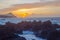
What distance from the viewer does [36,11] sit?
3.03 m

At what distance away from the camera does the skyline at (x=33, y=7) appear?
2984mm

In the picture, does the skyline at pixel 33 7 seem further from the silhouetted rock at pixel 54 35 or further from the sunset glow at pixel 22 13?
the silhouetted rock at pixel 54 35

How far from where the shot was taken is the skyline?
2984mm

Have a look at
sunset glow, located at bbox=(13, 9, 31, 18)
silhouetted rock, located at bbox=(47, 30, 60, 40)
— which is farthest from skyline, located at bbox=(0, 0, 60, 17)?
silhouetted rock, located at bbox=(47, 30, 60, 40)

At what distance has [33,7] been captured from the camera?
302 centimetres

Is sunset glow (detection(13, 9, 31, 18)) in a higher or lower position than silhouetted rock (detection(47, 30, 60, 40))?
higher

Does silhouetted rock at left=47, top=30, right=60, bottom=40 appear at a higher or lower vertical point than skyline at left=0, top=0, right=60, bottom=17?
lower

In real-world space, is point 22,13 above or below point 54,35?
above

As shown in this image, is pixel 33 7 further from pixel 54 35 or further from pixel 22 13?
pixel 54 35

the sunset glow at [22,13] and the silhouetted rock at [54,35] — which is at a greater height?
the sunset glow at [22,13]

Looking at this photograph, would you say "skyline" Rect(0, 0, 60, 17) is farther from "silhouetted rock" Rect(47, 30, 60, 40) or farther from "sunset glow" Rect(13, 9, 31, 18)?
"silhouetted rock" Rect(47, 30, 60, 40)

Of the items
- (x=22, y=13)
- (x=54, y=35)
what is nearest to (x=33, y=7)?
(x=22, y=13)

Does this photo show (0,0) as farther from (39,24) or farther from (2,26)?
(39,24)

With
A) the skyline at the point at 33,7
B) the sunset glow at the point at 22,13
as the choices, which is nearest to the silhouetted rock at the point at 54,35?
the skyline at the point at 33,7
